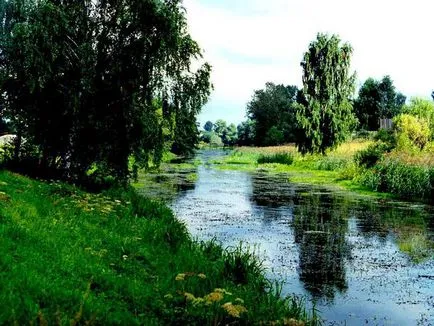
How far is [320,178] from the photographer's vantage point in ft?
140

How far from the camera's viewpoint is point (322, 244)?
1641 centimetres

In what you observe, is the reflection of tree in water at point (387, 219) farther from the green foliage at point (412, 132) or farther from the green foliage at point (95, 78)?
the green foliage at point (412, 132)

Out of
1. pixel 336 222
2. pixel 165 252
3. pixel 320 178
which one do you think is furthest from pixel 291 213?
pixel 320 178

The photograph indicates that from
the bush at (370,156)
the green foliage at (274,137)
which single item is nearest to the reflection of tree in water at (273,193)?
the bush at (370,156)

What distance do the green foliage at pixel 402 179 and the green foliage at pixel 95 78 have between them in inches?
640

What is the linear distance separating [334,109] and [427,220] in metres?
36.6

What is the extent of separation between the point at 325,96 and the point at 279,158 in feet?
38.7

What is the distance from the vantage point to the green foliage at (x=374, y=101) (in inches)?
4013

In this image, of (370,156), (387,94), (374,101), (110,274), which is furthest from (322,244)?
(387,94)

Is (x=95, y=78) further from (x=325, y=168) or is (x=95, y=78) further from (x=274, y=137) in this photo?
(x=274, y=137)

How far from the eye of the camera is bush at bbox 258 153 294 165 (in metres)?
63.1

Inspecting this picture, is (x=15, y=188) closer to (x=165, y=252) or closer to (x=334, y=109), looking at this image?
(x=165, y=252)

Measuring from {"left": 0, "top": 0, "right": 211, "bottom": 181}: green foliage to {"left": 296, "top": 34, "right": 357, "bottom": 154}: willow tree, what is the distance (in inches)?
1467

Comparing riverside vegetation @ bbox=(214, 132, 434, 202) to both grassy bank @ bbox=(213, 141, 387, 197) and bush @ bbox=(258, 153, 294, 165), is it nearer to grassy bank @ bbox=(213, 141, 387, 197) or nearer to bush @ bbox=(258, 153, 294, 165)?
grassy bank @ bbox=(213, 141, 387, 197)
